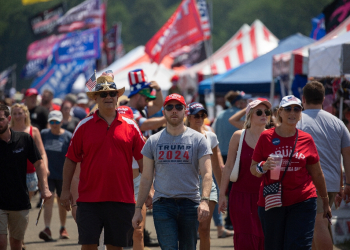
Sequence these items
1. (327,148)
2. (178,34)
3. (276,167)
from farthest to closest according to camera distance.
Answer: (178,34)
(327,148)
(276,167)

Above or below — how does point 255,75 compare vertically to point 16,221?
above

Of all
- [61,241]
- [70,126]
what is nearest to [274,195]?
[61,241]

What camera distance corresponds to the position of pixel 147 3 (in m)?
93.8

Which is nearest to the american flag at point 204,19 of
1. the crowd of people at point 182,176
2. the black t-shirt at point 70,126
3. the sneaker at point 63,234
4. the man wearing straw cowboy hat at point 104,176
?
the black t-shirt at point 70,126

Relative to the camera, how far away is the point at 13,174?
19.7ft

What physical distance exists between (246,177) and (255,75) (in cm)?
914

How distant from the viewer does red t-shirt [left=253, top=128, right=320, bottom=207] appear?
16.1 ft

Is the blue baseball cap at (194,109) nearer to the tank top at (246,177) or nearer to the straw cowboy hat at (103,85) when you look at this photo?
the tank top at (246,177)

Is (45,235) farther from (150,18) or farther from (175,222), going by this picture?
(150,18)

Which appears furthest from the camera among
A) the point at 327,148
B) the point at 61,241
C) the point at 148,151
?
the point at 61,241

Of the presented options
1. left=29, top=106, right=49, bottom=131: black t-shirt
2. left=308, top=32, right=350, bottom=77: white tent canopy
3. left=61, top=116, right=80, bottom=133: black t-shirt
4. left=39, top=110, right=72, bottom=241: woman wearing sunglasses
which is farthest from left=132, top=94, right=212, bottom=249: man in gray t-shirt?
left=29, top=106, right=49, bottom=131: black t-shirt

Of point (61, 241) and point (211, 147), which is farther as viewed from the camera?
point (61, 241)

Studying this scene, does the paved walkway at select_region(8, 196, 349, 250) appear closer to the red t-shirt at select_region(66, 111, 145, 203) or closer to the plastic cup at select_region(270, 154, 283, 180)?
the red t-shirt at select_region(66, 111, 145, 203)

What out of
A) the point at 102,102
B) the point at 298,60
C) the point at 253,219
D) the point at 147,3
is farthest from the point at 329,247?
the point at 147,3
